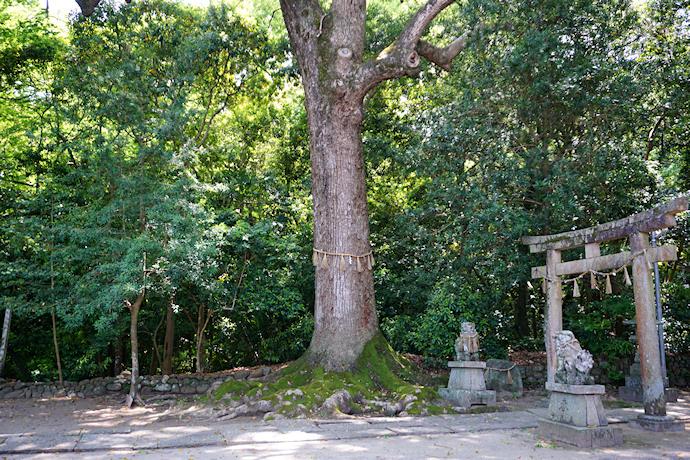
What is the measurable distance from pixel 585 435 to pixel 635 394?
4.48m

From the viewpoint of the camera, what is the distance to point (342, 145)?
25.1 ft

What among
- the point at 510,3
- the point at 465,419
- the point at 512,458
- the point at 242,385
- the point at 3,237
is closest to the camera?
the point at 512,458

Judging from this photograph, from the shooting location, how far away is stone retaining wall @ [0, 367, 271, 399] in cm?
864

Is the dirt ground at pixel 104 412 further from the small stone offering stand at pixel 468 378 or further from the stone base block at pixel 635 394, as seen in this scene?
the stone base block at pixel 635 394

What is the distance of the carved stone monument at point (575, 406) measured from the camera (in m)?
4.72

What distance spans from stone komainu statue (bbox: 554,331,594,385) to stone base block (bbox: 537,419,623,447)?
1.43 feet

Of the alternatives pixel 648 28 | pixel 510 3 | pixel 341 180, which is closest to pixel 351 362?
pixel 341 180

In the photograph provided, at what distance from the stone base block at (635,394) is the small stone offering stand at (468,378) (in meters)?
3.06

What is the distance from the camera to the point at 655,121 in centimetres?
1016

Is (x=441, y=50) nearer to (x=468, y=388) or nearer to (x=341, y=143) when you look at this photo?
(x=341, y=143)

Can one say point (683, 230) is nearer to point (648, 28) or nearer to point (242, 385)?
point (648, 28)

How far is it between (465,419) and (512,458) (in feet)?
5.91

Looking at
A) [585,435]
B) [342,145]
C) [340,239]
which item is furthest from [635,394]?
[342,145]

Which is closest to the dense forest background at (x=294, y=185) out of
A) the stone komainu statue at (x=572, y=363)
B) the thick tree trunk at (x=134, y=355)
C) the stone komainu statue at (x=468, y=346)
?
the thick tree trunk at (x=134, y=355)
